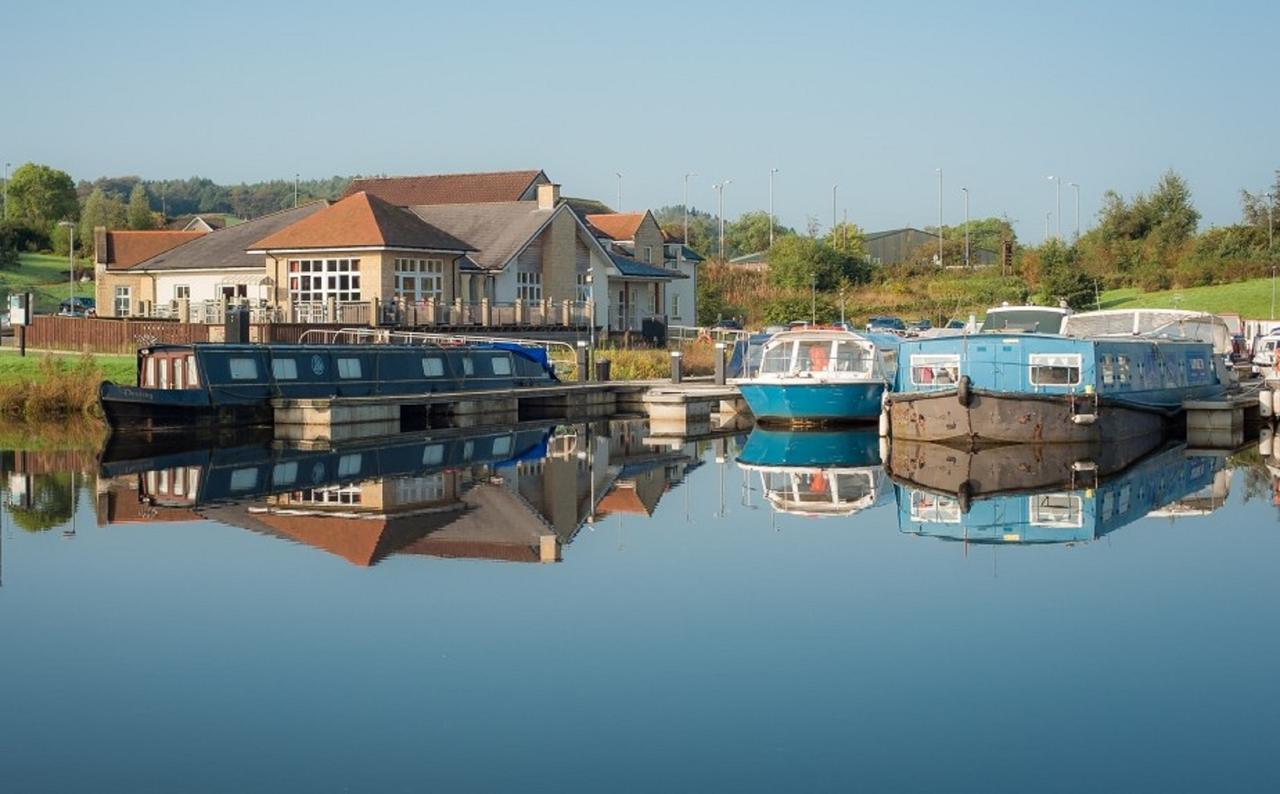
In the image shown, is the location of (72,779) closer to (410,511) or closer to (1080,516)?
(410,511)

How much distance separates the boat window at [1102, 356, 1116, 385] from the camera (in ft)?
104

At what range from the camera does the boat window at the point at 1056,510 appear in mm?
22391

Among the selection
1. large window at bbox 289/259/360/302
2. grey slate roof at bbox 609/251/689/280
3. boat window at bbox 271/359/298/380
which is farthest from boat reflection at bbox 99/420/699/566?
grey slate roof at bbox 609/251/689/280

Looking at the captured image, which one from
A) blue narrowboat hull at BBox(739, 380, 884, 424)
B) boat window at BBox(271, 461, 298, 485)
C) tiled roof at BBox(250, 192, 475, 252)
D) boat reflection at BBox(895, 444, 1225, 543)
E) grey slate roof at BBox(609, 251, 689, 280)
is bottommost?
boat reflection at BBox(895, 444, 1225, 543)

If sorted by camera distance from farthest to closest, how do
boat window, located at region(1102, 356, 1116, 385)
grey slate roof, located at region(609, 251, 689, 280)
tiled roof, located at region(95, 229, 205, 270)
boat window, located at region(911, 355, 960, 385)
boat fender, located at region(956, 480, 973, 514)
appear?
grey slate roof, located at region(609, 251, 689, 280) < tiled roof, located at region(95, 229, 205, 270) < boat window, located at region(911, 355, 960, 385) < boat window, located at region(1102, 356, 1116, 385) < boat fender, located at region(956, 480, 973, 514)

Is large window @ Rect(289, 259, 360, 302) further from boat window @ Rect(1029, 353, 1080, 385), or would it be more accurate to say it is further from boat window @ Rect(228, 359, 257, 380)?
boat window @ Rect(1029, 353, 1080, 385)

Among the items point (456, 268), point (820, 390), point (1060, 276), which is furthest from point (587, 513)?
point (1060, 276)

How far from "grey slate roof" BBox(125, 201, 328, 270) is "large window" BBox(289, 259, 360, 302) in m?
2.16

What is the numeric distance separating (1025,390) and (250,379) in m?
15.7

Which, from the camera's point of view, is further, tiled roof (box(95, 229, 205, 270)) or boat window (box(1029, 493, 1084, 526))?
tiled roof (box(95, 229, 205, 270))

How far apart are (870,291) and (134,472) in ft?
200

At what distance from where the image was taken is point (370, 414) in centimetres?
3609

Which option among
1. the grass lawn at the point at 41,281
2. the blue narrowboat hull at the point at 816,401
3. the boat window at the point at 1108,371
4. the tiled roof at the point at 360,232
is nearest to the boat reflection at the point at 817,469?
the blue narrowboat hull at the point at 816,401

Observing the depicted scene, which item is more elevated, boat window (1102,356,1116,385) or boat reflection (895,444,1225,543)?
boat window (1102,356,1116,385)
